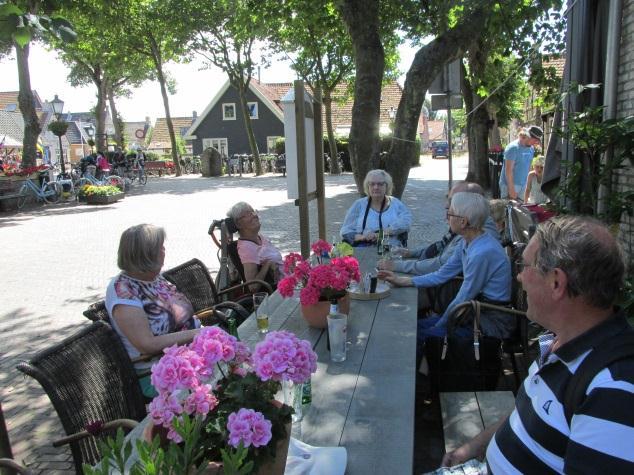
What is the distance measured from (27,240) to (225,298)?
826 cm

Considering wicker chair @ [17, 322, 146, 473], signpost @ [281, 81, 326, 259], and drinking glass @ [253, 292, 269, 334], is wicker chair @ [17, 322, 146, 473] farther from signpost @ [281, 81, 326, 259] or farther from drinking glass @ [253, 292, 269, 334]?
signpost @ [281, 81, 326, 259]

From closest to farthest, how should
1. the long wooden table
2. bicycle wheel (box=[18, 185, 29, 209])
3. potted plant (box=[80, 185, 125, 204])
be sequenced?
the long wooden table
bicycle wheel (box=[18, 185, 29, 209])
potted plant (box=[80, 185, 125, 204])

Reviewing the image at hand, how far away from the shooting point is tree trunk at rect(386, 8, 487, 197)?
6.96 meters

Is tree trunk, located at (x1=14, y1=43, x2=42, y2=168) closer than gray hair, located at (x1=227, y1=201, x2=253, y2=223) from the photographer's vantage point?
No

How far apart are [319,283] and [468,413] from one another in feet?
3.07

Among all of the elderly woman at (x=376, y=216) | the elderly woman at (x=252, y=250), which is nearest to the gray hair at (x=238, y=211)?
the elderly woman at (x=252, y=250)

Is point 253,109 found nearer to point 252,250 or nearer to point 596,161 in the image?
point 252,250

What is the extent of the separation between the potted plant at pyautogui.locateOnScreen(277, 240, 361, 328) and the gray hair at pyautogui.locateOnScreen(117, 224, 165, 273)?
2.38ft

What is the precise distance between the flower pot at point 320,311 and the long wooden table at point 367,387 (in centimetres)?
5

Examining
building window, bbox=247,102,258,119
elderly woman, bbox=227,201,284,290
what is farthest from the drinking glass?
building window, bbox=247,102,258,119

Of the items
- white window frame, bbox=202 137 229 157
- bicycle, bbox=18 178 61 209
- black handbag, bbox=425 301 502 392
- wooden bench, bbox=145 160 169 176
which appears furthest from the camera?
white window frame, bbox=202 137 229 157

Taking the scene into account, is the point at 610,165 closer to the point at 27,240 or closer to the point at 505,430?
the point at 505,430

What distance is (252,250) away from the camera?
469cm

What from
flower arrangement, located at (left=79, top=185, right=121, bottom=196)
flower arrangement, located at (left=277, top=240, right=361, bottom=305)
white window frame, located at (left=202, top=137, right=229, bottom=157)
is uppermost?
white window frame, located at (left=202, top=137, right=229, bottom=157)
